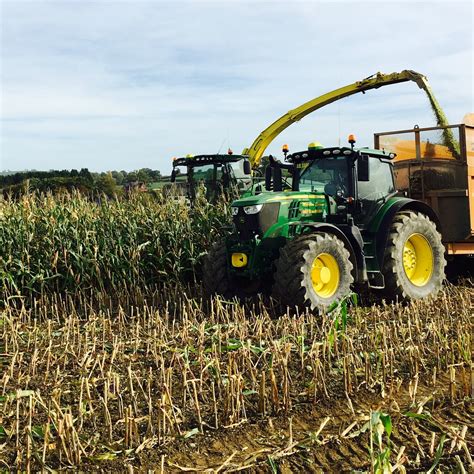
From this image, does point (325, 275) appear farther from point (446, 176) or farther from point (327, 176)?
point (446, 176)

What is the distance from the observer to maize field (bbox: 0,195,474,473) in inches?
133

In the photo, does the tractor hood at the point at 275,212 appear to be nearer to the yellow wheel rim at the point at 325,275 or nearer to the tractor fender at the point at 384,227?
the yellow wheel rim at the point at 325,275

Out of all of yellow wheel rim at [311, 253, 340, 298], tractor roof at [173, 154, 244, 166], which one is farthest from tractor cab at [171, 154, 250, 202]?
yellow wheel rim at [311, 253, 340, 298]

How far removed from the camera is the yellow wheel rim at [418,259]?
779cm

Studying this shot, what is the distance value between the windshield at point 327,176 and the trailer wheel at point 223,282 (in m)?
1.33

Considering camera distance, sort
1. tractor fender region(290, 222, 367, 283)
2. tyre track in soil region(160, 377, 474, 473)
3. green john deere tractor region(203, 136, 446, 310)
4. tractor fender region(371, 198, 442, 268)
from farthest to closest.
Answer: tractor fender region(371, 198, 442, 268) < tractor fender region(290, 222, 367, 283) < green john deere tractor region(203, 136, 446, 310) < tyre track in soil region(160, 377, 474, 473)

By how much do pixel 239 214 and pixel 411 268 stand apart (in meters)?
2.29

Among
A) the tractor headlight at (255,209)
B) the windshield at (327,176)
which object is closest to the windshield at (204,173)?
the windshield at (327,176)

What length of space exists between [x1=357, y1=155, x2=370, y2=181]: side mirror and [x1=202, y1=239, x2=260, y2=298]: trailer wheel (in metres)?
1.67

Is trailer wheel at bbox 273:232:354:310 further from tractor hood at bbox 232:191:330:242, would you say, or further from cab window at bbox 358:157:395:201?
cab window at bbox 358:157:395:201

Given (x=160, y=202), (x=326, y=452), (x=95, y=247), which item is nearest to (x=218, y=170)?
(x=160, y=202)

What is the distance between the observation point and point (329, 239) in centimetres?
673

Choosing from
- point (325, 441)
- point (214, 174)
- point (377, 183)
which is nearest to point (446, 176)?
point (377, 183)

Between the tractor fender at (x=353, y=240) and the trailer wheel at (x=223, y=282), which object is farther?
the trailer wheel at (x=223, y=282)
